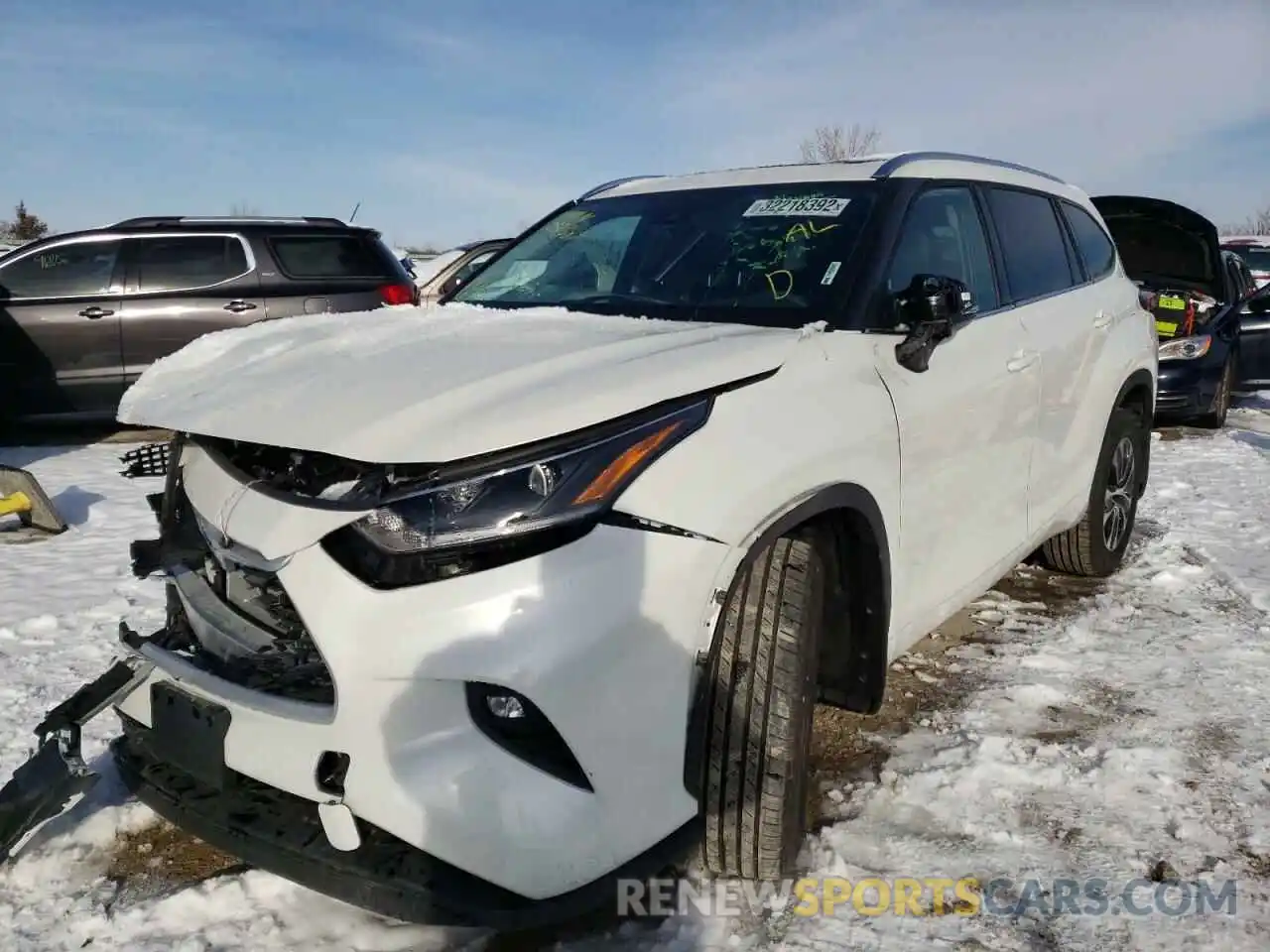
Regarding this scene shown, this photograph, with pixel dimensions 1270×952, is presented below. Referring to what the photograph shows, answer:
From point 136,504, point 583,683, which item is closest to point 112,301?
point 136,504

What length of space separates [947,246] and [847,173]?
0.39m

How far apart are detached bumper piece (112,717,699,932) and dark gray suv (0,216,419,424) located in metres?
5.88

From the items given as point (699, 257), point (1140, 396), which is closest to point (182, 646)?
point (699, 257)

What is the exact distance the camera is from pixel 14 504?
17.0ft

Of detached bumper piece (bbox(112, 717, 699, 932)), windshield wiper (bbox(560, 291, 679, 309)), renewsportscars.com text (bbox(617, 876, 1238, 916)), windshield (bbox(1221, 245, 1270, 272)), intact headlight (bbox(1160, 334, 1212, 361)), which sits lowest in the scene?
renewsportscars.com text (bbox(617, 876, 1238, 916))

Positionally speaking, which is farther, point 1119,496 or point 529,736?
point 1119,496

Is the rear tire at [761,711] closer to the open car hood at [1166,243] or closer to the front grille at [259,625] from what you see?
the front grille at [259,625]

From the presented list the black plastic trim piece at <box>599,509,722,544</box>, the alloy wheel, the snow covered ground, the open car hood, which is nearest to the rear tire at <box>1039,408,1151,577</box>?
the alloy wheel

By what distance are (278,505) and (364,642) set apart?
36 cm

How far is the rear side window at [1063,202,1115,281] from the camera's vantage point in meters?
4.37

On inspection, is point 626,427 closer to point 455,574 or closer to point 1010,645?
point 455,574

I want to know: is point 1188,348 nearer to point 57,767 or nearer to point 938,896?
point 938,896

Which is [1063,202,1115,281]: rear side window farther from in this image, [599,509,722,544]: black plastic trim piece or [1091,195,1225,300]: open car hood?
[1091,195,1225,300]: open car hood

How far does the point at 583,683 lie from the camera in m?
1.84
